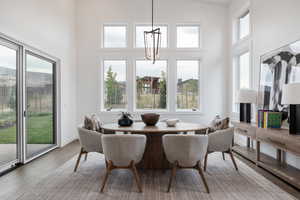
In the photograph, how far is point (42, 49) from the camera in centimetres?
453

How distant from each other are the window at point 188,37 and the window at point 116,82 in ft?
5.62

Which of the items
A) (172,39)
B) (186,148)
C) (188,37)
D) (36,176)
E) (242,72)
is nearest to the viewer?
(186,148)

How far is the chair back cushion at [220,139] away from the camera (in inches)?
136

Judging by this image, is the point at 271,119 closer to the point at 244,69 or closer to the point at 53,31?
the point at 244,69

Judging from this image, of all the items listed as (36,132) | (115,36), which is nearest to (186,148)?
(36,132)

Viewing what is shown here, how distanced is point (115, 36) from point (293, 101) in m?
4.88

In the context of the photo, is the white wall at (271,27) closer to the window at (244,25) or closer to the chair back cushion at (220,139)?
the window at (244,25)

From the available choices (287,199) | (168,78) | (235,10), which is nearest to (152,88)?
(168,78)

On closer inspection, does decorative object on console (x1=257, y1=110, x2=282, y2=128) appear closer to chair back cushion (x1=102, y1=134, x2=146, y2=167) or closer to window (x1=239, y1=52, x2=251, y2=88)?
window (x1=239, y1=52, x2=251, y2=88)

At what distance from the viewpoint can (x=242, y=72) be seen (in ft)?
19.0

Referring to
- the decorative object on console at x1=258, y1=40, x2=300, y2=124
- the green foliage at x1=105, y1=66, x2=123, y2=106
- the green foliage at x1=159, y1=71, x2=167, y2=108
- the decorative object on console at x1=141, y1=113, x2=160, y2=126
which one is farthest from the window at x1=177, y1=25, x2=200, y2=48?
the decorative object on console at x1=141, y1=113, x2=160, y2=126

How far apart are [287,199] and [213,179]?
92cm

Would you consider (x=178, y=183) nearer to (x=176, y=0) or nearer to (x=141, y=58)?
(x=141, y=58)

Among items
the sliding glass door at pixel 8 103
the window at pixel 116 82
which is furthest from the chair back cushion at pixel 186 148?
the window at pixel 116 82
